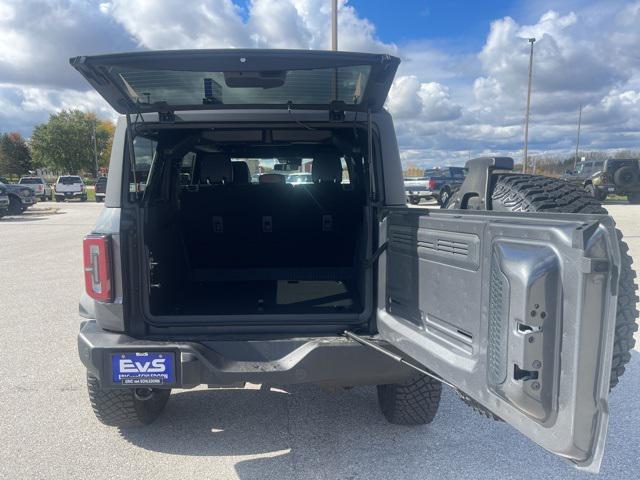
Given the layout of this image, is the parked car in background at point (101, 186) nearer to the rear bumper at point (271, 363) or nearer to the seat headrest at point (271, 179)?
the rear bumper at point (271, 363)

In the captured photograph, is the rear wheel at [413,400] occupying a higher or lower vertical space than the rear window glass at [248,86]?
lower

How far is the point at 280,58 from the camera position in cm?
227

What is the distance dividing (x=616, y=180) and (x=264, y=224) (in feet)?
73.9

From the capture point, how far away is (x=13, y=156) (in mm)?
77500

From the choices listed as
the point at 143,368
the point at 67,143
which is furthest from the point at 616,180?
the point at 67,143

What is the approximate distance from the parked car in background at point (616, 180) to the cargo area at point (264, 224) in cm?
2123

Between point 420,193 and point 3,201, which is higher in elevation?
point 420,193

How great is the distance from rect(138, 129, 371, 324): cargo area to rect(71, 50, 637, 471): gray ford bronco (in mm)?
57

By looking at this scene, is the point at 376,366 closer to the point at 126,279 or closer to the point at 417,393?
the point at 417,393

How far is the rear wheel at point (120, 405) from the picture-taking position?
119 inches

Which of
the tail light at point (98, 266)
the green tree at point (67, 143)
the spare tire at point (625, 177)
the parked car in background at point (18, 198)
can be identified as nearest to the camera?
the tail light at point (98, 266)

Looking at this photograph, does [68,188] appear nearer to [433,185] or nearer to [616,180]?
[433,185]

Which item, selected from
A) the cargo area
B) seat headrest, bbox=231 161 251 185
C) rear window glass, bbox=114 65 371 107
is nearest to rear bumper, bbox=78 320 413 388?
the cargo area

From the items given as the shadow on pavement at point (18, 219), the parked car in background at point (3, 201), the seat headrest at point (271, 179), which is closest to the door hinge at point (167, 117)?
the seat headrest at point (271, 179)
